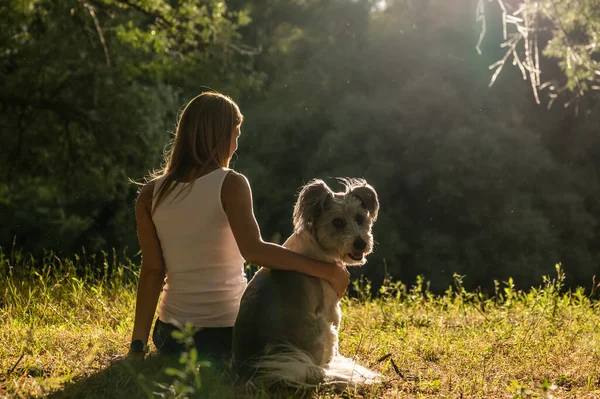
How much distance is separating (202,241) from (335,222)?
903 millimetres

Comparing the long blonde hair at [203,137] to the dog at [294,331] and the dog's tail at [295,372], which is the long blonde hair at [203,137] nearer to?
the dog at [294,331]

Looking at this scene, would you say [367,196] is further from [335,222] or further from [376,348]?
[376,348]

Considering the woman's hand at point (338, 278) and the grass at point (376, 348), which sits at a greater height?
the woman's hand at point (338, 278)

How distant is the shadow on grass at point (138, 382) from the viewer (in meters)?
3.92

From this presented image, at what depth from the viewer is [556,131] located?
2078 centimetres

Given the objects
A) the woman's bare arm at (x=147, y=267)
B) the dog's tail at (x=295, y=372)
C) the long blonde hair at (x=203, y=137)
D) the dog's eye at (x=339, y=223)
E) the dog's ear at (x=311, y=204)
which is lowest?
the dog's tail at (x=295, y=372)

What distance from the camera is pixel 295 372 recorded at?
13.0 ft

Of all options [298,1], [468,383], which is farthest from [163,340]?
[298,1]

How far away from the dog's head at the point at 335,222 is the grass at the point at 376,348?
0.75 meters

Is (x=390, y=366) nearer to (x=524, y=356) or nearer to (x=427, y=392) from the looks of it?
(x=427, y=392)

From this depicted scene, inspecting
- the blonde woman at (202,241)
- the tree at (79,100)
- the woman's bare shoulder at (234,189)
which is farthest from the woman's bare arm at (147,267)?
the tree at (79,100)

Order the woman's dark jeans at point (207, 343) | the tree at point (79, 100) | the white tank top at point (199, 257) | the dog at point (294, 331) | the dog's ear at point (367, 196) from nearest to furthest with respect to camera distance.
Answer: the dog at point (294, 331)
the white tank top at point (199, 257)
the woman's dark jeans at point (207, 343)
the dog's ear at point (367, 196)
the tree at point (79, 100)

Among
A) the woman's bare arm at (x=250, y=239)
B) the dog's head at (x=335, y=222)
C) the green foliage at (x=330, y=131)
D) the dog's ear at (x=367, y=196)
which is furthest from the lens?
the green foliage at (x=330, y=131)

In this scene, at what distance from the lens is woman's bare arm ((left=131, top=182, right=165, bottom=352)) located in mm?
4648
